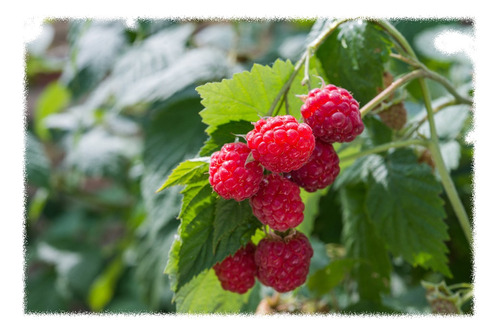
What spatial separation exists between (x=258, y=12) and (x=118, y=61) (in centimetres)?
71

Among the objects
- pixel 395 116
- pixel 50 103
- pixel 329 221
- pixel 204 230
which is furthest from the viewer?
pixel 50 103

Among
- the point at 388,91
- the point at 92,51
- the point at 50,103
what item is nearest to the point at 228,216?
the point at 388,91

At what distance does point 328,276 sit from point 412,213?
0.69 ft

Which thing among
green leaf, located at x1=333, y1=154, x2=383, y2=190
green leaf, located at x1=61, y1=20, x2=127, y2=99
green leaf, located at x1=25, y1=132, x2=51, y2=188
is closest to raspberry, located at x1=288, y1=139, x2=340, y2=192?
green leaf, located at x1=333, y1=154, x2=383, y2=190

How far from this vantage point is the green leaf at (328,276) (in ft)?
3.08

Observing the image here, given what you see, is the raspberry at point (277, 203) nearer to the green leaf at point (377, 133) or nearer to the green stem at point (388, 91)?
the green stem at point (388, 91)

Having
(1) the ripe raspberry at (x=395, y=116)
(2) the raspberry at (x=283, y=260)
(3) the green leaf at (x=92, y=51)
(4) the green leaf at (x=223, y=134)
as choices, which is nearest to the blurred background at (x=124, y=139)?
(3) the green leaf at (x=92, y=51)

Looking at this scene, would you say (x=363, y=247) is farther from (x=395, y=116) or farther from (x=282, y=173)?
(x=282, y=173)

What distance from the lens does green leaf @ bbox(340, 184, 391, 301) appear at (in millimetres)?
984

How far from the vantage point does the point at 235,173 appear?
0.54 metres

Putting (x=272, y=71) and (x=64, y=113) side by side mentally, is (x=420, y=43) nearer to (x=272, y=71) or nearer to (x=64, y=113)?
(x=272, y=71)

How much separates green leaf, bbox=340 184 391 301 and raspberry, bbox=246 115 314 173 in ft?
1.57

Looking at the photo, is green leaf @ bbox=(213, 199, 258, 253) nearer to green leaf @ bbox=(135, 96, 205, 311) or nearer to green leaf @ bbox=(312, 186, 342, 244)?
green leaf @ bbox=(135, 96, 205, 311)
